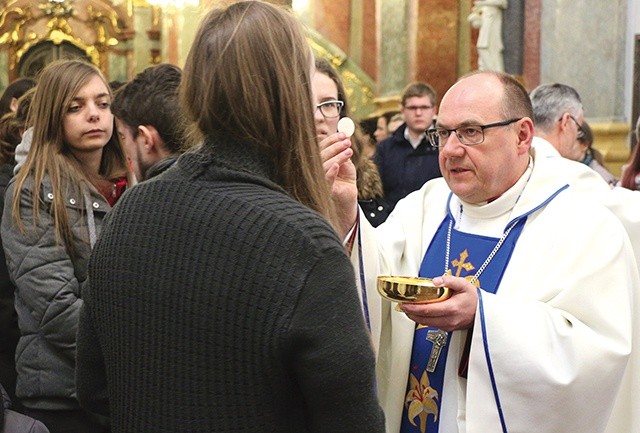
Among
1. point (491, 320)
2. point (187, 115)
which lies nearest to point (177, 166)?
point (187, 115)

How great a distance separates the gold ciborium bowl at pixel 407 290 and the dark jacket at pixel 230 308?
2.19 feet

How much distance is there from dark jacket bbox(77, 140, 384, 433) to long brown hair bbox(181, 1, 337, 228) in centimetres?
4

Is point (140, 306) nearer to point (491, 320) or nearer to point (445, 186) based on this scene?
point (491, 320)

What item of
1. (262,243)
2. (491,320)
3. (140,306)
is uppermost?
(262,243)

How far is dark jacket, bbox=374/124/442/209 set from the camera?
666 centimetres

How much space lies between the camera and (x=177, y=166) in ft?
6.13

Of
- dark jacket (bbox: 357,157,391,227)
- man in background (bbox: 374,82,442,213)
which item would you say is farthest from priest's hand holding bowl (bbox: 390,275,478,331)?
man in background (bbox: 374,82,442,213)

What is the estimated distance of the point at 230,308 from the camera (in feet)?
5.59

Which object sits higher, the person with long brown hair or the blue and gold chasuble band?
the person with long brown hair

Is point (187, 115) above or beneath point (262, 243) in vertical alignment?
above

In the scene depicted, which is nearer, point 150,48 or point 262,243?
point 262,243

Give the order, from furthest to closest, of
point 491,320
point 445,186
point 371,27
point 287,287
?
point 371,27, point 445,186, point 491,320, point 287,287

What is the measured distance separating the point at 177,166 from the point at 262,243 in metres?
0.29

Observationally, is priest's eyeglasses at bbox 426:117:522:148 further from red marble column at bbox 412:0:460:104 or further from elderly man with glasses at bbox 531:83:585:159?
red marble column at bbox 412:0:460:104
